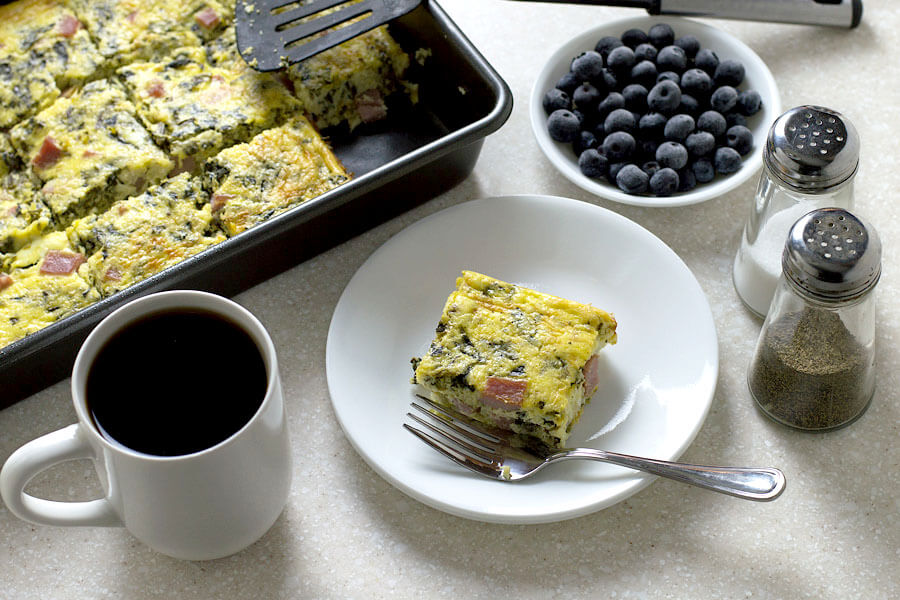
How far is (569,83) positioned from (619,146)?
7.5 inches

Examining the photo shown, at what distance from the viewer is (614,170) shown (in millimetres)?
1632

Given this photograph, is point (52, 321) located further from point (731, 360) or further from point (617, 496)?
point (731, 360)

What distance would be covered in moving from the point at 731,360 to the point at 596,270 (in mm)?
261

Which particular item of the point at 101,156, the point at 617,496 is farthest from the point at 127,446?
the point at 101,156

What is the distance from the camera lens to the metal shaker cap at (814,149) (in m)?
1.28

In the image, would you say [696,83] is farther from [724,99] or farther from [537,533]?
[537,533]

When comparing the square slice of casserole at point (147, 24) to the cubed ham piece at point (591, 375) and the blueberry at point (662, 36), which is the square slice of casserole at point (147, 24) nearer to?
the blueberry at point (662, 36)

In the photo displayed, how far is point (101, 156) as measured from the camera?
1646 millimetres

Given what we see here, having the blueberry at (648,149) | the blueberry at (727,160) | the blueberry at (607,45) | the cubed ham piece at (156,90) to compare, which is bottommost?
the blueberry at (727,160)

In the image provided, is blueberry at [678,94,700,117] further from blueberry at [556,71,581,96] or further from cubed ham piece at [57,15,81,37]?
cubed ham piece at [57,15,81,37]

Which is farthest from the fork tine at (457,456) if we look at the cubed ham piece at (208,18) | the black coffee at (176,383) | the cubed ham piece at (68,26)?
the cubed ham piece at (68,26)

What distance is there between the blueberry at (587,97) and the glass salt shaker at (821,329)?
557mm

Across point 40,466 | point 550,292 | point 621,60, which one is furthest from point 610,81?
point 40,466

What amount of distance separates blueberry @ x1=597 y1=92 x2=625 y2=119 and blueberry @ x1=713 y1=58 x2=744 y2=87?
0.64 feet
